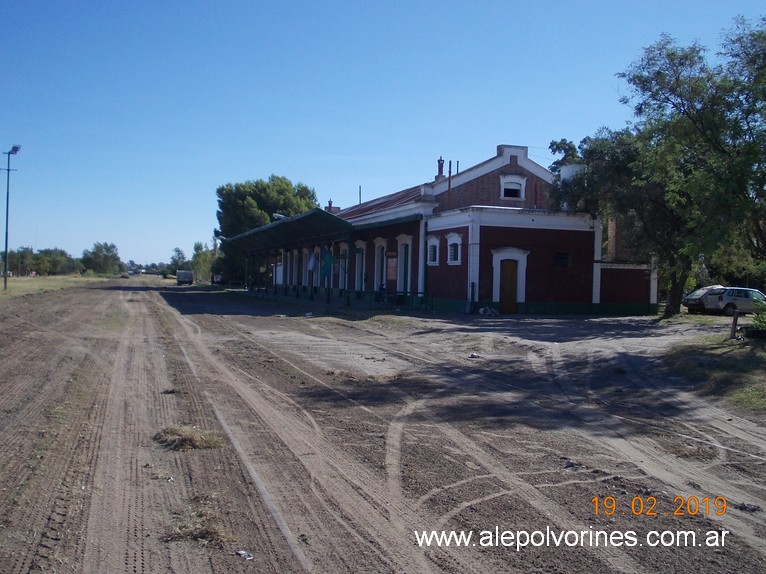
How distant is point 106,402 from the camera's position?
9883 millimetres

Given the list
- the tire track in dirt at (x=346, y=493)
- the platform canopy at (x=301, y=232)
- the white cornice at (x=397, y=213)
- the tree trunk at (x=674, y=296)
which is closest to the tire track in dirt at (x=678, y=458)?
the tire track in dirt at (x=346, y=493)

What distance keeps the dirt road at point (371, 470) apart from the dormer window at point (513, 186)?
22.4 metres

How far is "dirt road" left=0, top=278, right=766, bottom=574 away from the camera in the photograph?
15.7 ft

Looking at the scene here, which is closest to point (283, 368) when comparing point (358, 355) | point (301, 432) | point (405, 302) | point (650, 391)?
point (358, 355)

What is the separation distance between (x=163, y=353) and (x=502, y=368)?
25.1 ft

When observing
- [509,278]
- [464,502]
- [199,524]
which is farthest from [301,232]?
[199,524]

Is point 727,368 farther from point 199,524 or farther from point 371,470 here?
→ point 199,524

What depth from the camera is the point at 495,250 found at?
96.4 feet

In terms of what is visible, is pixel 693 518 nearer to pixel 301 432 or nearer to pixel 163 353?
pixel 301 432

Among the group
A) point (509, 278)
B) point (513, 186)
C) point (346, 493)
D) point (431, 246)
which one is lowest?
point (346, 493)

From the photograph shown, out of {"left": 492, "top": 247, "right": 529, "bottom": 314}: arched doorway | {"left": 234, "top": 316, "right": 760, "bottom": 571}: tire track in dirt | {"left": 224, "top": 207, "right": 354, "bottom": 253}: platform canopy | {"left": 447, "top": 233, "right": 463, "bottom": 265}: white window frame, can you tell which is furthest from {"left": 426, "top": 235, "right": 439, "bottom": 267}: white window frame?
{"left": 234, "top": 316, "right": 760, "bottom": 571}: tire track in dirt

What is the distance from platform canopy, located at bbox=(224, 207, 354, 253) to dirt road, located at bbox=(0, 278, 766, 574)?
2128cm

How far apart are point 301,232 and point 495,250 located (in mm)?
16343

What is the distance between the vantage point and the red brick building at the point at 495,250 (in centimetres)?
2944
